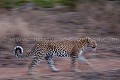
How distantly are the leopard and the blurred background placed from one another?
0.34m

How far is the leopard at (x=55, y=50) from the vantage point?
11609 mm

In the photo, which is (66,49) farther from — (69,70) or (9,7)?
(9,7)

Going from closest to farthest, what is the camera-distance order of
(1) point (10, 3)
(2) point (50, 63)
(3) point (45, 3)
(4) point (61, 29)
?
1. (2) point (50, 63)
2. (4) point (61, 29)
3. (1) point (10, 3)
4. (3) point (45, 3)

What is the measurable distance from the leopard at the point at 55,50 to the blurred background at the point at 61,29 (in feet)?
1.12

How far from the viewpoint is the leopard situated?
11609 millimetres

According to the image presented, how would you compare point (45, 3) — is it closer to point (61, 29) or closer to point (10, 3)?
point (10, 3)

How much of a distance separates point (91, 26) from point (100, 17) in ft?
3.05

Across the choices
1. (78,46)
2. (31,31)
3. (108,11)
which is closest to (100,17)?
(108,11)

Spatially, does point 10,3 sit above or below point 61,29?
above

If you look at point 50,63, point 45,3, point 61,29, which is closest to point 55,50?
point 50,63

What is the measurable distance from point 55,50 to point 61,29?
19.4 ft

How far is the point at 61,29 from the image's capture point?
17.6m

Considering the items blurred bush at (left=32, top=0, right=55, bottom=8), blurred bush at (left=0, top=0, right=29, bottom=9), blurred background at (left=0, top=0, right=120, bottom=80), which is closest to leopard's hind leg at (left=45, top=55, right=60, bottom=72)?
blurred background at (left=0, top=0, right=120, bottom=80)

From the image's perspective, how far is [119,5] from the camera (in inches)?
754
